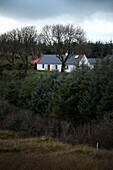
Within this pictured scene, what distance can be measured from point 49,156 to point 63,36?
34.1 m

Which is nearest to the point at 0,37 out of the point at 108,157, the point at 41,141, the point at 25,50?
the point at 25,50

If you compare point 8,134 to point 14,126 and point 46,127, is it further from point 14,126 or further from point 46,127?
point 46,127

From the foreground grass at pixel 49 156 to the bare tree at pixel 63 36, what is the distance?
2767cm

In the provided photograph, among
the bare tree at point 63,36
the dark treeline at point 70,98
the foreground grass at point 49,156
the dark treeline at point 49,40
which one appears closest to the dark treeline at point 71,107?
the dark treeline at point 70,98

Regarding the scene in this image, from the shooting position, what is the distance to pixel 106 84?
13641 millimetres

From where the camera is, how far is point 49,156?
7.43m

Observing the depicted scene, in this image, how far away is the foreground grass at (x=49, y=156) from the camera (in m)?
5.50

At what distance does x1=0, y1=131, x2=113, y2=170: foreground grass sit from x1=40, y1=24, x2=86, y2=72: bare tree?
90.8 feet

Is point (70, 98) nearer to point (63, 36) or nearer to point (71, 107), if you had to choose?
point (71, 107)

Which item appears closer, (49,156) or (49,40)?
(49,156)

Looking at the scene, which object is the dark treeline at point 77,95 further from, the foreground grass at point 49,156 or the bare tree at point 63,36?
the bare tree at point 63,36

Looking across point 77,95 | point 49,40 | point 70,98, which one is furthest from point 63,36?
point 70,98

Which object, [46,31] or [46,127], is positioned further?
[46,31]

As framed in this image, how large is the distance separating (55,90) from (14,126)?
5627mm
